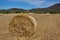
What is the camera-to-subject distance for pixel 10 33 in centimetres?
1246

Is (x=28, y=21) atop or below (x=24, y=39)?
atop

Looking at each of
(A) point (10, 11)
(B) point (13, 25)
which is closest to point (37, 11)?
(A) point (10, 11)

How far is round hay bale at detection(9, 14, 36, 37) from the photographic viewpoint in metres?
12.4

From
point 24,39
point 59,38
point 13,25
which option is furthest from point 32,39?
point 13,25

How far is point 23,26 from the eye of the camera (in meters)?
12.7

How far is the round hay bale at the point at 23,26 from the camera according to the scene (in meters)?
12.4

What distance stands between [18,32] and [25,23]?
27.1 inches

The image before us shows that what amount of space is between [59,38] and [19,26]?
2644 mm

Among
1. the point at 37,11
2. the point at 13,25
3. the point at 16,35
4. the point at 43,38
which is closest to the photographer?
the point at 43,38

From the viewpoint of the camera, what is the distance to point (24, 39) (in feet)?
36.4

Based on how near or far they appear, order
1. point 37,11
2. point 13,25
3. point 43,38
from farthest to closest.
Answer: point 37,11, point 13,25, point 43,38

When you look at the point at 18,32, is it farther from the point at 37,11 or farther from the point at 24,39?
the point at 37,11

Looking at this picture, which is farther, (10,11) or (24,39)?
(10,11)

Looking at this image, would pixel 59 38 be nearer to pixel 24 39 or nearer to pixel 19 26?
pixel 24 39
